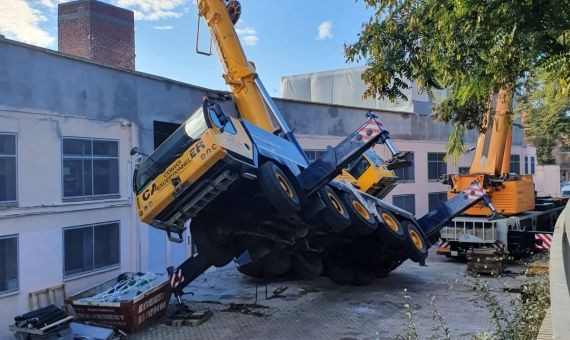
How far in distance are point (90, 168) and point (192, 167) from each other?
18.1 ft

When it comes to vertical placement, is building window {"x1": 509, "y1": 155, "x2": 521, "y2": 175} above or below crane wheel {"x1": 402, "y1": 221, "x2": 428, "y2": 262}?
above

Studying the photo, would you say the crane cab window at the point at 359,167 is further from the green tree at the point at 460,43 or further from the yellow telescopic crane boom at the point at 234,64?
the green tree at the point at 460,43

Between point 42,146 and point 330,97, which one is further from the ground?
point 330,97

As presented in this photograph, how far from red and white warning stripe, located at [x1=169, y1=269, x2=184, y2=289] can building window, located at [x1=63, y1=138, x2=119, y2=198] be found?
Answer: 306cm

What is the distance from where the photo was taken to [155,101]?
593 inches

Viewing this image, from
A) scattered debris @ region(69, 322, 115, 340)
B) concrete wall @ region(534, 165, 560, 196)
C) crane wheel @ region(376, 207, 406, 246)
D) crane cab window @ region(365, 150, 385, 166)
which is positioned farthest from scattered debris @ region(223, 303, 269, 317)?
concrete wall @ region(534, 165, 560, 196)

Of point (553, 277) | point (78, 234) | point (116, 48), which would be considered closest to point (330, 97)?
point (116, 48)

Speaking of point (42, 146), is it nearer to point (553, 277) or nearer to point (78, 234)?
point (78, 234)

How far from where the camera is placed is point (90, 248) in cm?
1306

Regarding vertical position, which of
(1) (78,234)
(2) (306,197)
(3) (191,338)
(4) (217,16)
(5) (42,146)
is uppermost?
(4) (217,16)

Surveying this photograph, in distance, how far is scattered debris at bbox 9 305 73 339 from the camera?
31.2 feet

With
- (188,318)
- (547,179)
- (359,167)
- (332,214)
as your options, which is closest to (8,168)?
(188,318)

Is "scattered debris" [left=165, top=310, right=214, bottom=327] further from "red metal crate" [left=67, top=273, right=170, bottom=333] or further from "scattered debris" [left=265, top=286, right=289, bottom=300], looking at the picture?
"scattered debris" [left=265, top=286, right=289, bottom=300]

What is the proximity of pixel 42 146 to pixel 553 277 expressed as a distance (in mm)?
10841
